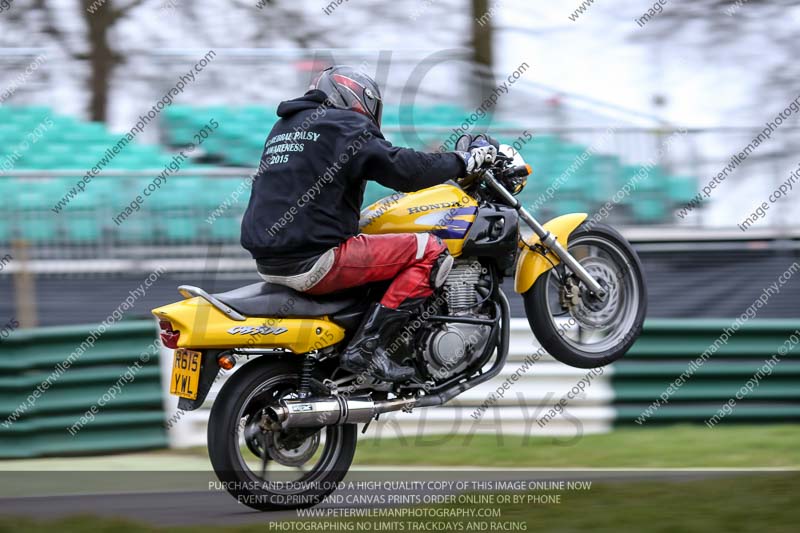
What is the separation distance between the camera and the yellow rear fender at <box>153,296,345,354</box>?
5.25 m

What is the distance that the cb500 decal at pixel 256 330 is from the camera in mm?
5324

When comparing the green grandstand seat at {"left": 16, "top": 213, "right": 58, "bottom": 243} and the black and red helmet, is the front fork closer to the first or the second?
the black and red helmet

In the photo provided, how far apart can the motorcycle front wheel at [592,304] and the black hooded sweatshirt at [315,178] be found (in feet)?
3.74

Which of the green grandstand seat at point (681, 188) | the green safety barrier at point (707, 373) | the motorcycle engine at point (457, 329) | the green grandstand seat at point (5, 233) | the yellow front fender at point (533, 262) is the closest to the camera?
the motorcycle engine at point (457, 329)

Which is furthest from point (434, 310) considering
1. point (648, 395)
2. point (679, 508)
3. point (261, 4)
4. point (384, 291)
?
point (261, 4)

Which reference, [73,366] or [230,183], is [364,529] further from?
[230,183]

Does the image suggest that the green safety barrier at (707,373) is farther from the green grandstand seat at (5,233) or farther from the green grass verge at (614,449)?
the green grandstand seat at (5,233)

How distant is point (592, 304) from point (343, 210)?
159 cm

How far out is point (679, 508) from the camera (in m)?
4.93

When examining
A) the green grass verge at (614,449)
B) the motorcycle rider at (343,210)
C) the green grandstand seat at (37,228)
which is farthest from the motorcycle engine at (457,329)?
the green grandstand seat at (37,228)

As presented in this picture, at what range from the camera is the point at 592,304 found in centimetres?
626

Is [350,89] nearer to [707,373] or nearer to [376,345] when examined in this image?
[376,345]

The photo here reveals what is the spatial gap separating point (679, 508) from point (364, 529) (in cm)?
140

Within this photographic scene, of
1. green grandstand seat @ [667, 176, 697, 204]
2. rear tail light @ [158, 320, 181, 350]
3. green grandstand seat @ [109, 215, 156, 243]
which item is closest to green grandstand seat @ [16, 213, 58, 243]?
green grandstand seat @ [109, 215, 156, 243]
